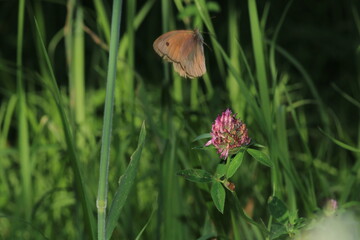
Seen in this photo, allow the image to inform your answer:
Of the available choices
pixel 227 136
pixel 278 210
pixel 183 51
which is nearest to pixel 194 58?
pixel 183 51

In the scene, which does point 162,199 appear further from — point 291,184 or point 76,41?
point 76,41

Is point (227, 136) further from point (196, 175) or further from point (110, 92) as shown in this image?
point (110, 92)

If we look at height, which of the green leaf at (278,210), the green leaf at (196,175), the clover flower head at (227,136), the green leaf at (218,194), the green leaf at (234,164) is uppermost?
the clover flower head at (227,136)

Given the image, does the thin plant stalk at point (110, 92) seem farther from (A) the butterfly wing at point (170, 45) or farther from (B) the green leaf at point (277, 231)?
(B) the green leaf at point (277, 231)

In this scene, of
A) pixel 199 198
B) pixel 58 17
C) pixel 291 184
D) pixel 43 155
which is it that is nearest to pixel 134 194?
pixel 199 198

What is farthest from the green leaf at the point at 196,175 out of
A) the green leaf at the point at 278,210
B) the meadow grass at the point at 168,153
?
the green leaf at the point at 278,210
